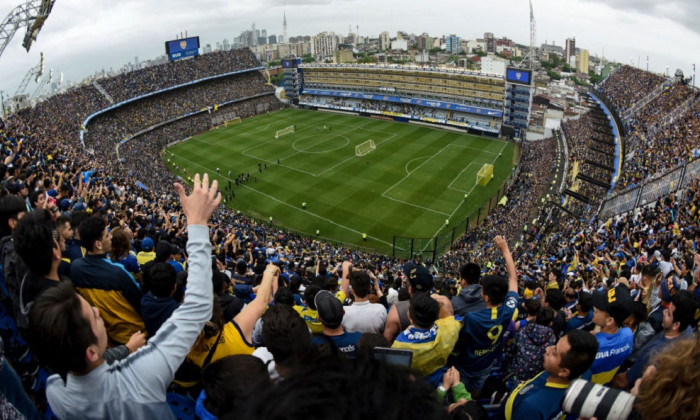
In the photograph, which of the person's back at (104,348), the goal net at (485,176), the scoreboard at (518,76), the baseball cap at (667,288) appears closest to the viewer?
the person's back at (104,348)

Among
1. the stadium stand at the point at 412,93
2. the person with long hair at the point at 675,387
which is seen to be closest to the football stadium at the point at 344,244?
the person with long hair at the point at 675,387

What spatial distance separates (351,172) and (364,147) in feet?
27.1

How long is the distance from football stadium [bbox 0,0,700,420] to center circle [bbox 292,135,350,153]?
1.49 feet

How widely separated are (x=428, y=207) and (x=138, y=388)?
3469 cm

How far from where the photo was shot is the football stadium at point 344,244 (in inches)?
109

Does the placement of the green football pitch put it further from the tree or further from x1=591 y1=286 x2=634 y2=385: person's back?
the tree

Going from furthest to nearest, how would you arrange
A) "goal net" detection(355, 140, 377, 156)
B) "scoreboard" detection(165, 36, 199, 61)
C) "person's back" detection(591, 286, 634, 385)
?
"scoreboard" detection(165, 36, 199, 61) < "goal net" detection(355, 140, 377, 156) < "person's back" detection(591, 286, 634, 385)

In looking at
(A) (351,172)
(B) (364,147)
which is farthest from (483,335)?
(B) (364,147)

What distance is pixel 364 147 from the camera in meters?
52.0

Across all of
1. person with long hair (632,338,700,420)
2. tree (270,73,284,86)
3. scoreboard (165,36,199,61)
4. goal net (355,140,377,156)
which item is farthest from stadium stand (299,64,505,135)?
person with long hair (632,338,700,420)

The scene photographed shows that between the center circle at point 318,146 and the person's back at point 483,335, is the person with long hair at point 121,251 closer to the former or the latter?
the person's back at point 483,335

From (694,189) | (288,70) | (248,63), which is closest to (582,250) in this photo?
(694,189)

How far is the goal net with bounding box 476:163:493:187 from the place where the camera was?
4086 cm

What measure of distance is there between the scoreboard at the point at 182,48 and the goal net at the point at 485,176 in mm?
57011
